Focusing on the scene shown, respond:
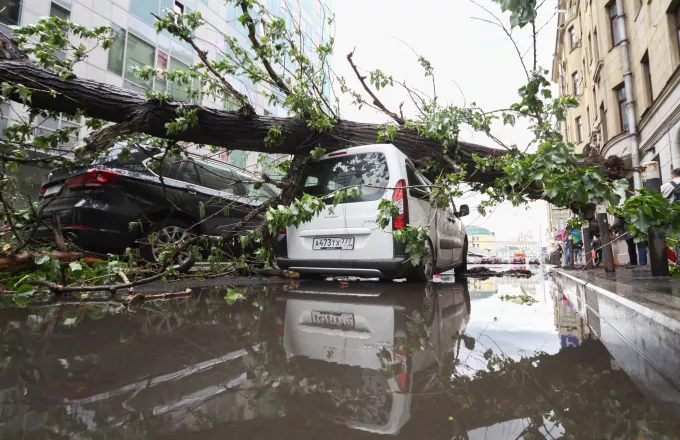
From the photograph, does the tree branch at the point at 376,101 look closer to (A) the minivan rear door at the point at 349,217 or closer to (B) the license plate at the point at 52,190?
(A) the minivan rear door at the point at 349,217

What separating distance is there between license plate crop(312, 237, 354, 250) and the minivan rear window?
0.47m

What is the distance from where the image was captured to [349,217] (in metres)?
4.61

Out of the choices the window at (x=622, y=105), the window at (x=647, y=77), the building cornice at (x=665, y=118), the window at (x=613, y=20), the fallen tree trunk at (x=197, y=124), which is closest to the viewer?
the fallen tree trunk at (x=197, y=124)

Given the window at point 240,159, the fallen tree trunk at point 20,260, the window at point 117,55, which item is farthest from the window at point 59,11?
the fallen tree trunk at point 20,260

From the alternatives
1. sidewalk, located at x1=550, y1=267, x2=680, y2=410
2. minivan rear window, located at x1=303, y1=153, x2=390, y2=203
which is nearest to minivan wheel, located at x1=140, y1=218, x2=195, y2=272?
minivan rear window, located at x1=303, y1=153, x2=390, y2=203

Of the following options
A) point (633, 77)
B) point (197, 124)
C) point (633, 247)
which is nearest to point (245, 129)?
point (197, 124)

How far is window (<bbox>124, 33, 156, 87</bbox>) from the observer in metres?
15.1

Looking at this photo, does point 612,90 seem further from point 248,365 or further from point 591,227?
point 248,365

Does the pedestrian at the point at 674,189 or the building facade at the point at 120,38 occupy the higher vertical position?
Result: the building facade at the point at 120,38

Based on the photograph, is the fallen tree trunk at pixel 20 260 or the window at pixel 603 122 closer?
the fallen tree trunk at pixel 20 260

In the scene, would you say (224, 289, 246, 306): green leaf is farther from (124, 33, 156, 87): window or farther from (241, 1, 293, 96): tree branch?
(124, 33, 156, 87): window

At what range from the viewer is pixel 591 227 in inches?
319

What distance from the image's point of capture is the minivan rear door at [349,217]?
4480 millimetres

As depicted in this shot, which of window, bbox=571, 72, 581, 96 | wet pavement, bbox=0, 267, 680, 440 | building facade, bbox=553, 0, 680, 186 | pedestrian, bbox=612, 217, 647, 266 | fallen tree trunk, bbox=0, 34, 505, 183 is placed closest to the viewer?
wet pavement, bbox=0, 267, 680, 440
